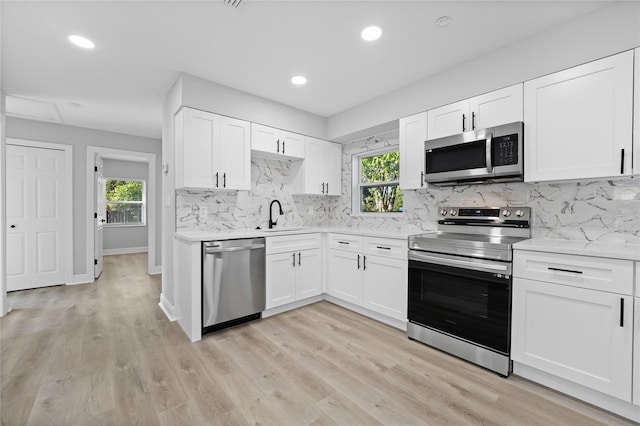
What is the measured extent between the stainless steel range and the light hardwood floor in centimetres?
16

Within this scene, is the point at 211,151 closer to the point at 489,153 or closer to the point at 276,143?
the point at 276,143

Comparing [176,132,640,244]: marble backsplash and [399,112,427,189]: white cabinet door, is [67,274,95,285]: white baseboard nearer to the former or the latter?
[176,132,640,244]: marble backsplash

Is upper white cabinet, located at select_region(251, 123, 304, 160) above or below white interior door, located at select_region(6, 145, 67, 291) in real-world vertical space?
above

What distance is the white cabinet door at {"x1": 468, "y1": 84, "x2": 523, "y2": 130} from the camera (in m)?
2.31

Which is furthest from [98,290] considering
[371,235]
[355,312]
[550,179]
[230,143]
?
[550,179]

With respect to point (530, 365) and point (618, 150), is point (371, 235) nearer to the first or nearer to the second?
point (530, 365)

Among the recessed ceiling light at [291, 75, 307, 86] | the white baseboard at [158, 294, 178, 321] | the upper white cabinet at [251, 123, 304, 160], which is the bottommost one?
the white baseboard at [158, 294, 178, 321]

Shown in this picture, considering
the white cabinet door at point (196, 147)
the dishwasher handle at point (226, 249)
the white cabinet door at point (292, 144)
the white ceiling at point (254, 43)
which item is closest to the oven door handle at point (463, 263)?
the dishwasher handle at point (226, 249)

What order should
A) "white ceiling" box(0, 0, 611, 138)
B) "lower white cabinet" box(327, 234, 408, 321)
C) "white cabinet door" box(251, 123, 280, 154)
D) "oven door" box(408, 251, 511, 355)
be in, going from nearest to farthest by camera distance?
"white ceiling" box(0, 0, 611, 138) → "oven door" box(408, 251, 511, 355) → "lower white cabinet" box(327, 234, 408, 321) → "white cabinet door" box(251, 123, 280, 154)

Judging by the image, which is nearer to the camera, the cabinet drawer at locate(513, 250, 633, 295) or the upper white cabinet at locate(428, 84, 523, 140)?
the cabinet drawer at locate(513, 250, 633, 295)

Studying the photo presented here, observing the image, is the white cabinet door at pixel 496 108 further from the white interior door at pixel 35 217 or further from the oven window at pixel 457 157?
the white interior door at pixel 35 217

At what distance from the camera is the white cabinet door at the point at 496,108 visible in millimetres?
2309

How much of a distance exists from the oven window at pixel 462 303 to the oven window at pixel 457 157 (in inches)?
36.5

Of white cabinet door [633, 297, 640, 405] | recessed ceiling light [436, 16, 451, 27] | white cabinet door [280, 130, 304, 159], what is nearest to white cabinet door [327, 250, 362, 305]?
white cabinet door [280, 130, 304, 159]
